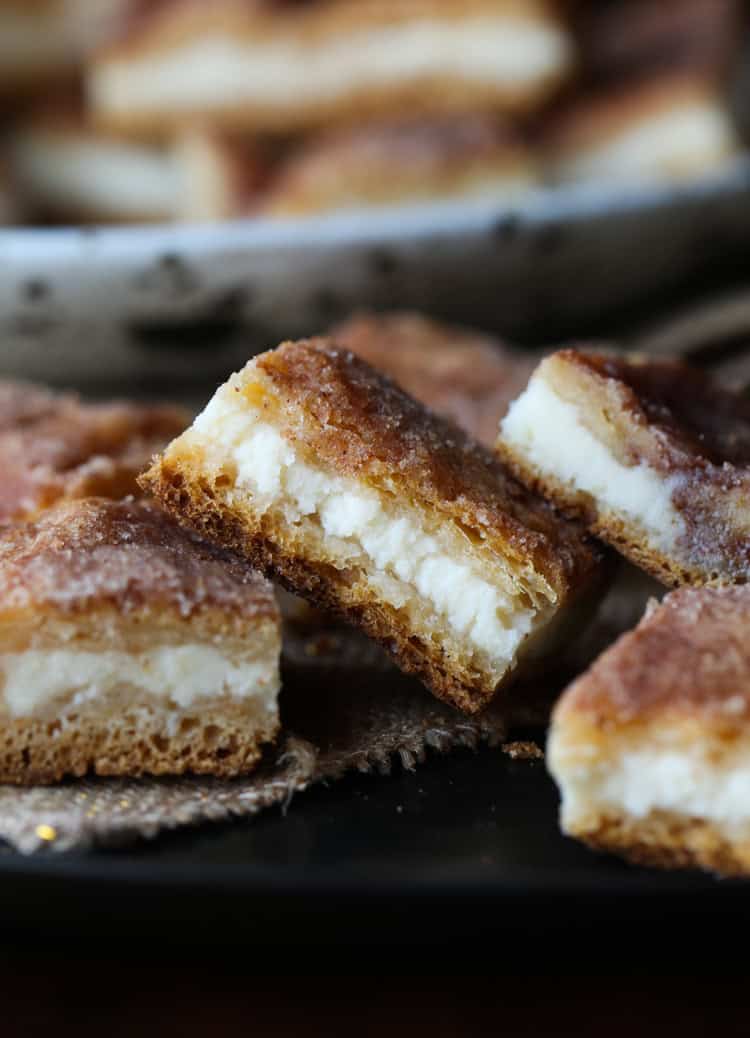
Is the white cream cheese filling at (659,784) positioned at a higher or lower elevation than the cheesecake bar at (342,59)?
lower

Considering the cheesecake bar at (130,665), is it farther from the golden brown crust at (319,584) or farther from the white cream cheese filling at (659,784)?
the white cream cheese filling at (659,784)

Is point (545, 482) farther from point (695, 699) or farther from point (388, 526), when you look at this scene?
point (695, 699)

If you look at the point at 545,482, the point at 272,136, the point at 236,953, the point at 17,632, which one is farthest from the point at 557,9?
the point at 236,953

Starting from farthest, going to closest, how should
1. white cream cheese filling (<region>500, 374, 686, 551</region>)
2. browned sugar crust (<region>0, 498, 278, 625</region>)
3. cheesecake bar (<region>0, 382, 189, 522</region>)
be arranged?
cheesecake bar (<region>0, 382, 189, 522</region>) < white cream cheese filling (<region>500, 374, 686, 551</region>) < browned sugar crust (<region>0, 498, 278, 625</region>)

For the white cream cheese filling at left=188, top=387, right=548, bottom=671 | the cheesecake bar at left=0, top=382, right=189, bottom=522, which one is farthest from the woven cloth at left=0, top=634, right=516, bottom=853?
the cheesecake bar at left=0, top=382, right=189, bottom=522

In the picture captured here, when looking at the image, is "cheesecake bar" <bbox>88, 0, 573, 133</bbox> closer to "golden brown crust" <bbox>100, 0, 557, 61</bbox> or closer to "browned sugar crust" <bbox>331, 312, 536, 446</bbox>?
"golden brown crust" <bbox>100, 0, 557, 61</bbox>

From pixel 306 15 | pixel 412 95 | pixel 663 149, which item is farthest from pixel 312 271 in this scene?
pixel 663 149

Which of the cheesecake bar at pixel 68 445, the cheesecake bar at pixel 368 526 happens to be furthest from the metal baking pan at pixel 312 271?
Result: the cheesecake bar at pixel 368 526
